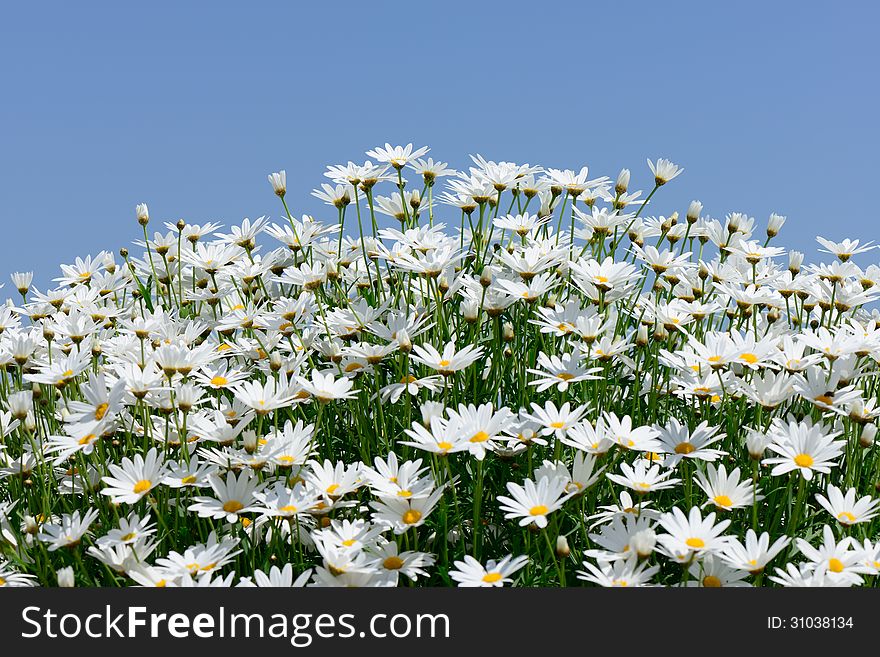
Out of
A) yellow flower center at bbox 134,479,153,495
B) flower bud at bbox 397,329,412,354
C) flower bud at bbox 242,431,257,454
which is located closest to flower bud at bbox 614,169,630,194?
flower bud at bbox 397,329,412,354

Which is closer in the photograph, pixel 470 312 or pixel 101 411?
pixel 101 411

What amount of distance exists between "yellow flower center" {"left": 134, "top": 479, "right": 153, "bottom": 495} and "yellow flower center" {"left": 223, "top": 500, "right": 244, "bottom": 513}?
260mm

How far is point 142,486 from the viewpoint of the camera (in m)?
3.02

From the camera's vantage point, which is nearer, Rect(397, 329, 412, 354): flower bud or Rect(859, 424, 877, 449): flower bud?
Rect(859, 424, 877, 449): flower bud

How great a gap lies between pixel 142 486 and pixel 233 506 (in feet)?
1.04

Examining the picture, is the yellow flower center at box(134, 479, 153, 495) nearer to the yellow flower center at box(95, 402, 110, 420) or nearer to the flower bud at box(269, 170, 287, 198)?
the yellow flower center at box(95, 402, 110, 420)

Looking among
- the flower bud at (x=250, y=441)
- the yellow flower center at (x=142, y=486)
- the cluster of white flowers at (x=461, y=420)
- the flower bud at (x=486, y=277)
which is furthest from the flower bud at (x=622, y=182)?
the yellow flower center at (x=142, y=486)

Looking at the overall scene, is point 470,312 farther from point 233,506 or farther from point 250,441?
point 233,506

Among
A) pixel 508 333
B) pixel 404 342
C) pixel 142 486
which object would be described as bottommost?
pixel 142 486

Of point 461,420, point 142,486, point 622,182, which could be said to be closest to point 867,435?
point 461,420

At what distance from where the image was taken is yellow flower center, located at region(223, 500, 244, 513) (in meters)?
2.94

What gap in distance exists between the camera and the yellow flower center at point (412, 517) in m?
2.76

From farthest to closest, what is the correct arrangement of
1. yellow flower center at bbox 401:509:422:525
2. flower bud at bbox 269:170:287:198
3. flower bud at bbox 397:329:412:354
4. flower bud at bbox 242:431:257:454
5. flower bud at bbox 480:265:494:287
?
flower bud at bbox 269:170:287:198 < flower bud at bbox 480:265:494:287 < flower bud at bbox 397:329:412:354 < flower bud at bbox 242:431:257:454 < yellow flower center at bbox 401:509:422:525
